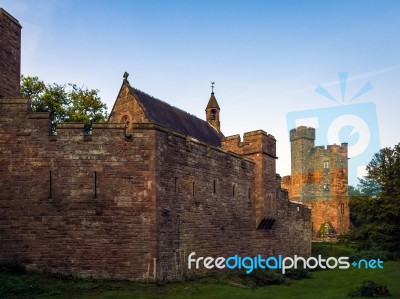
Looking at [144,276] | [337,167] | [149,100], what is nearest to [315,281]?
[144,276]

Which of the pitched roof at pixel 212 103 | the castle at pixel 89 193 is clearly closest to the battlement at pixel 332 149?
the pitched roof at pixel 212 103

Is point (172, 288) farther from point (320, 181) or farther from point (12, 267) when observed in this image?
point (320, 181)

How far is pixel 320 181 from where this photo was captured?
216 feet

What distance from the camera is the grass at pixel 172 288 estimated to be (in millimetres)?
14688

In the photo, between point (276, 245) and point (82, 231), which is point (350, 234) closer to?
point (276, 245)

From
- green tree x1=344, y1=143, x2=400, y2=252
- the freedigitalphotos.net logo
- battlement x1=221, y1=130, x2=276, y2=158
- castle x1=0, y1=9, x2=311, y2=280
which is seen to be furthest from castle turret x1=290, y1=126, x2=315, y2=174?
castle x1=0, y1=9, x2=311, y2=280

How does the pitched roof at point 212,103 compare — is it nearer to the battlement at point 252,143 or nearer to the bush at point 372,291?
the battlement at point 252,143

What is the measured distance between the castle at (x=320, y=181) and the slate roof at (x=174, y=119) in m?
26.6

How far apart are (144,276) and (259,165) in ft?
34.7

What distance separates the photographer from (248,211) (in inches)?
981

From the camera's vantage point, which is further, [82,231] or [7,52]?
[7,52]

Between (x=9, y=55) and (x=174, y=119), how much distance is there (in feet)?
47.1

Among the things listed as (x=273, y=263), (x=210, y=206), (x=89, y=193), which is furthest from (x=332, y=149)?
(x=89, y=193)

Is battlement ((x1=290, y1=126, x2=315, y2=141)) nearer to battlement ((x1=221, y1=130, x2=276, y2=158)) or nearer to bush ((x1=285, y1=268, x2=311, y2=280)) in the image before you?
battlement ((x1=221, y1=130, x2=276, y2=158))
